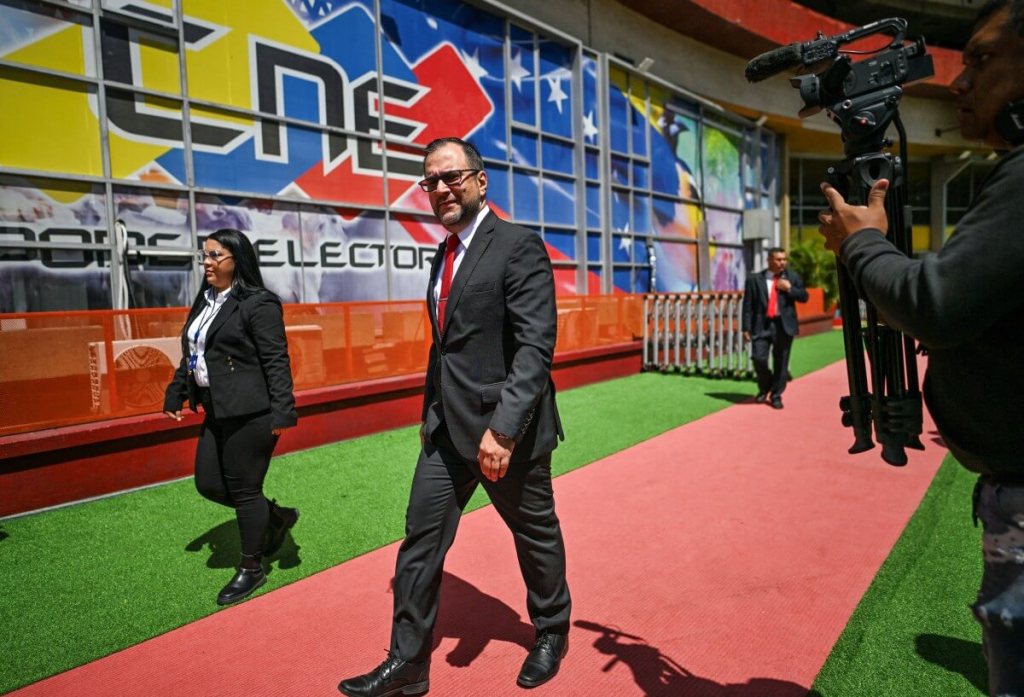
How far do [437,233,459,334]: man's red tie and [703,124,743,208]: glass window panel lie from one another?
19.4 meters

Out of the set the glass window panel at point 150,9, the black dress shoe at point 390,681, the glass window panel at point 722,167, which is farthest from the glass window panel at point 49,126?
the glass window panel at point 722,167

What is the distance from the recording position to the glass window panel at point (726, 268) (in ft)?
69.8

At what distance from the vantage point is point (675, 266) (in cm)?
1911

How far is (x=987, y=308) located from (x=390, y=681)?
2.34 m

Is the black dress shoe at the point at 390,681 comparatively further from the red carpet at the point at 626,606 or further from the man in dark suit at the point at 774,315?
the man in dark suit at the point at 774,315

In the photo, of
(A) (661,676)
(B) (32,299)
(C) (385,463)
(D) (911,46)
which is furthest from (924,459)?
(B) (32,299)

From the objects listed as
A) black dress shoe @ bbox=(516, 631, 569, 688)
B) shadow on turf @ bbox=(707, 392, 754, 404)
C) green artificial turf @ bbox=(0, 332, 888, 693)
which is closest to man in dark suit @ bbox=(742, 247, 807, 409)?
shadow on turf @ bbox=(707, 392, 754, 404)

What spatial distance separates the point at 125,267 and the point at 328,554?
5.92 metres

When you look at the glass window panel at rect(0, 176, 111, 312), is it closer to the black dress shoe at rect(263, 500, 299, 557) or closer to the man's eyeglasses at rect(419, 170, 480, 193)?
the black dress shoe at rect(263, 500, 299, 557)

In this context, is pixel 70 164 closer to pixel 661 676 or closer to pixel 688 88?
pixel 661 676

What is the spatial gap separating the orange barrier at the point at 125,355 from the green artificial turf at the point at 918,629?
5.26 m

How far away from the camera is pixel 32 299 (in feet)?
24.8

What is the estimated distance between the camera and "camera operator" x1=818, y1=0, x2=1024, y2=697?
1.28 metres

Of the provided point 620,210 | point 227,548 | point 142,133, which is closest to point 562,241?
point 620,210
